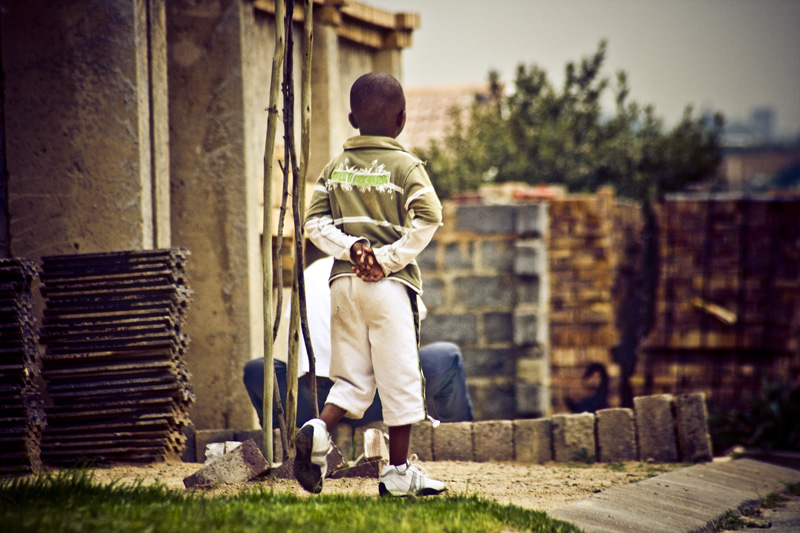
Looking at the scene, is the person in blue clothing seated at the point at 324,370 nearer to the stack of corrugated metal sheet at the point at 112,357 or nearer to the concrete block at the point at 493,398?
the stack of corrugated metal sheet at the point at 112,357

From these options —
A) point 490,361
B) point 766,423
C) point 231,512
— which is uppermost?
point 231,512

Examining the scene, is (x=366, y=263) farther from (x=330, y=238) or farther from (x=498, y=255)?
(x=498, y=255)

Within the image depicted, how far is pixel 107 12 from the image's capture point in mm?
4691

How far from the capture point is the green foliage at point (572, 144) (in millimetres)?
15086

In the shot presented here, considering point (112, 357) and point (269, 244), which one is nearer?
point (269, 244)

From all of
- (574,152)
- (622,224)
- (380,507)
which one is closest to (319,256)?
(380,507)

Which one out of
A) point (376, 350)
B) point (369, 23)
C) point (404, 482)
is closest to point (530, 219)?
point (369, 23)

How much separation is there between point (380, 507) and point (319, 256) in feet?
10.2

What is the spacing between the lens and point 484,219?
748 cm

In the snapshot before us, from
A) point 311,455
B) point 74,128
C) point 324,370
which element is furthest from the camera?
point 74,128

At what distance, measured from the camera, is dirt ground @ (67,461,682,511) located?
372 cm

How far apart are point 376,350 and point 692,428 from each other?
245cm

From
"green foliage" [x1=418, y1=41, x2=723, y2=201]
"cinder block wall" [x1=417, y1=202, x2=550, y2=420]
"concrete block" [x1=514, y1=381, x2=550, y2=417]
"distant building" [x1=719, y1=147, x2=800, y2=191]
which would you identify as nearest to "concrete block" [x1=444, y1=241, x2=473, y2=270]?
"cinder block wall" [x1=417, y1=202, x2=550, y2=420]

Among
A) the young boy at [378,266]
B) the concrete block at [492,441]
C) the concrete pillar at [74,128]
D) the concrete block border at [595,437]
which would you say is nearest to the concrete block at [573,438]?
the concrete block border at [595,437]
